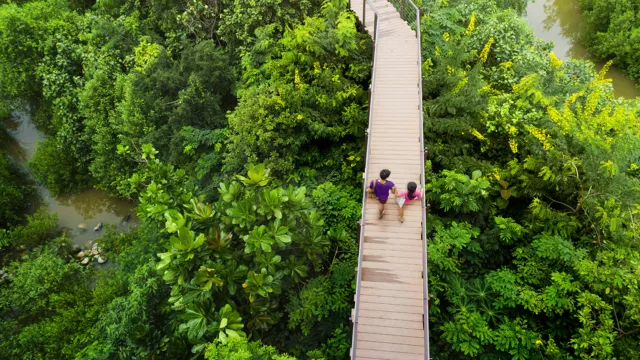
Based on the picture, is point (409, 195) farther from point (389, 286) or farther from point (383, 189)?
point (389, 286)

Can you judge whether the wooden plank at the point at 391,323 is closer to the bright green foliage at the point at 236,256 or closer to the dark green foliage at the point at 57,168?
the bright green foliage at the point at 236,256

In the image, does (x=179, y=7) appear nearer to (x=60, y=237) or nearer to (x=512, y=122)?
(x=60, y=237)

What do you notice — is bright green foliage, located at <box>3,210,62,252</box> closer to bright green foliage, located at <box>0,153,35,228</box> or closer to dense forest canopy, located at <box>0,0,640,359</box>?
dense forest canopy, located at <box>0,0,640,359</box>

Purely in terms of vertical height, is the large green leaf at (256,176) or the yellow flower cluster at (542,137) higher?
the yellow flower cluster at (542,137)

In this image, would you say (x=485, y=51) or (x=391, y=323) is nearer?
(x=391, y=323)

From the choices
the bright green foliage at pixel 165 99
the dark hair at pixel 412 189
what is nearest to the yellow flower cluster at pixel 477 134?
the dark hair at pixel 412 189

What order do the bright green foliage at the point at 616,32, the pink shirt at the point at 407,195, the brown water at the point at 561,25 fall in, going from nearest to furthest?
1. the pink shirt at the point at 407,195
2. the bright green foliage at the point at 616,32
3. the brown water at the point at 561,25

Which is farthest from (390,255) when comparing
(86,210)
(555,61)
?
(86,210)
